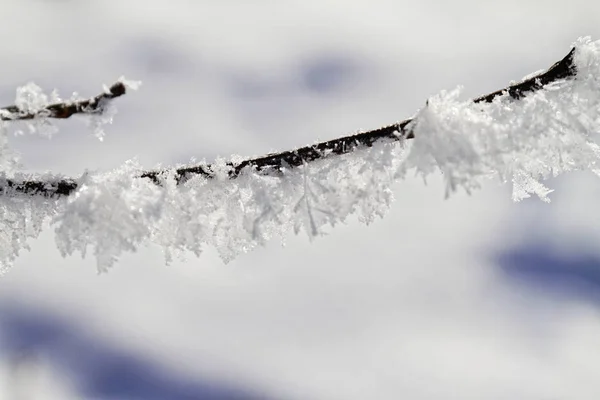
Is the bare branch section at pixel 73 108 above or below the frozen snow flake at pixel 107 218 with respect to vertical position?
above

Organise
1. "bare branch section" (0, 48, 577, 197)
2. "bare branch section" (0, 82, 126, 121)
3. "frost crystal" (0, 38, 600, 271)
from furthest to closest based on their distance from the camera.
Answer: "bare branch section" (0, 48, 577, 197) < "frost crystal" (0, 38, 600, 271) < "bare branch section" (0, 82, 126, 121)

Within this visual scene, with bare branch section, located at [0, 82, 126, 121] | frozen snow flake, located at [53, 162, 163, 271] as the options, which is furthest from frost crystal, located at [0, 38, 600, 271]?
bare branch section, located at [0, 82, 126, 121]

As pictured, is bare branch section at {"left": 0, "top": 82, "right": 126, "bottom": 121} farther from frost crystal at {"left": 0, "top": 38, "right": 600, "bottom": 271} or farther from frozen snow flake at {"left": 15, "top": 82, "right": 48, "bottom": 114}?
frost crystal at {"left": 0, "top": 38, "right": 600, "bottom": 271}

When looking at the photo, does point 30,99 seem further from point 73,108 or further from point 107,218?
point 107,218

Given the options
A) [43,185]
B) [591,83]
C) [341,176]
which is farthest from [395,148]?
[43,185]

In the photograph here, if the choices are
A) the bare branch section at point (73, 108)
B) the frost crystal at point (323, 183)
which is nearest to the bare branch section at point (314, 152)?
the frost crystal at point (323, 183)

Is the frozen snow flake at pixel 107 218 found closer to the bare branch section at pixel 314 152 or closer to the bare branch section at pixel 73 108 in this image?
the bare branch section at pixel 314 152
